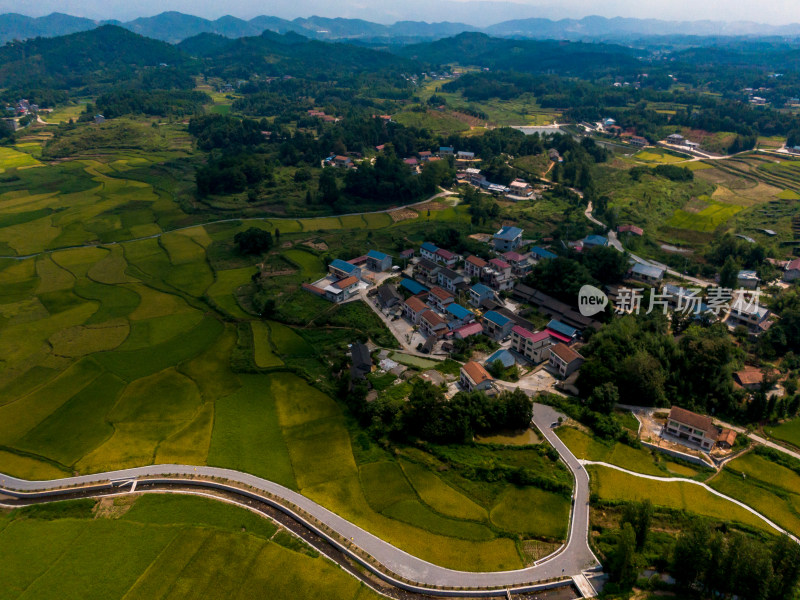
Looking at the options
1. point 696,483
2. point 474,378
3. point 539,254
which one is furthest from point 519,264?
point 696,483

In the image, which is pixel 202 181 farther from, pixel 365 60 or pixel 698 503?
pixel 365 60

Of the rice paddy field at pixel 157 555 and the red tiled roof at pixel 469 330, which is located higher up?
the red tiled roof at pixel 469 330

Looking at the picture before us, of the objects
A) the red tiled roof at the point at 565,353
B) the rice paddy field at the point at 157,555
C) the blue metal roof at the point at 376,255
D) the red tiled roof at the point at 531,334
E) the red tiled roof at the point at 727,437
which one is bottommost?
the rice paddy field at the point at 157,555

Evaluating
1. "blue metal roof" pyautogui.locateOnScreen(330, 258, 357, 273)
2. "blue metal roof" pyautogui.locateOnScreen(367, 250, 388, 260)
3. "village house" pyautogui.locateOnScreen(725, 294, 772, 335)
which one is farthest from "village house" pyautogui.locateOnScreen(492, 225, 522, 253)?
"village house" pyautogui.locateOnScreen(725, 294, 772, 335)

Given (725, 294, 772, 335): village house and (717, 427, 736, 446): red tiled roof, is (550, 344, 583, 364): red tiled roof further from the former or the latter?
(725, 294, 772, 335): village house

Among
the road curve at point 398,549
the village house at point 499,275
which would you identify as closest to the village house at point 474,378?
the road curve at point 398,549

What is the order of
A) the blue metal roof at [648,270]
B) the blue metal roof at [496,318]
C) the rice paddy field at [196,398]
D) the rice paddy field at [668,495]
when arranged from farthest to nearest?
A: the blue metal roof at [648,270]
the blue metal roof at [496,318]
the rice paddy field at [668,495]
the rice paddy field at [196,398]

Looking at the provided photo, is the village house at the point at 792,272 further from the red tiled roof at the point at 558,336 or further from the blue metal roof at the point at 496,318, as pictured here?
the blue metal roof at the point at 496,318
